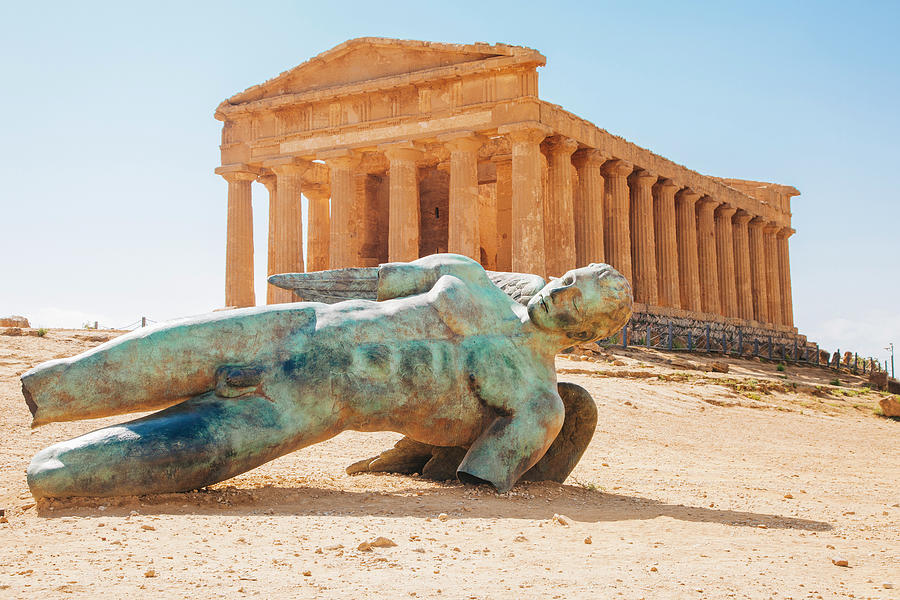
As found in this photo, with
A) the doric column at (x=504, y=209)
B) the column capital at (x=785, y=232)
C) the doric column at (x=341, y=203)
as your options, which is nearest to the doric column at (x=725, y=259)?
the column capital at (x=785, y=232)

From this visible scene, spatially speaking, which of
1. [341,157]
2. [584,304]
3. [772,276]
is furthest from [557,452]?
[772,276]

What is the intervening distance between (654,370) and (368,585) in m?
16.8

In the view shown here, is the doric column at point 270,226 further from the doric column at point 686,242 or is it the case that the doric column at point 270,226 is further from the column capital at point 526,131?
the doric column at point 686,242

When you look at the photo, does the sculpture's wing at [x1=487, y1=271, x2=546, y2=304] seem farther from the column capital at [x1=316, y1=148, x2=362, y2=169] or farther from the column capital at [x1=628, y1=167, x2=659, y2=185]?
the column capital at [x1=628, y1=167, x2=659, y2=185]

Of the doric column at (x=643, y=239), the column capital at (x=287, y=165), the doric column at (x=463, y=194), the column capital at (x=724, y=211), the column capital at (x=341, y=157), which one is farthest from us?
the column capital at (x=724, y=211)

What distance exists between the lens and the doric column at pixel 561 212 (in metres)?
27.8

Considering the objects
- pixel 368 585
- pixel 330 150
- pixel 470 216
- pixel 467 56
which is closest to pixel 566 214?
pixel 470 216

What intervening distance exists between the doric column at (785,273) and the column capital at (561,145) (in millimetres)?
20097

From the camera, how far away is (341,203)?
2903 cm

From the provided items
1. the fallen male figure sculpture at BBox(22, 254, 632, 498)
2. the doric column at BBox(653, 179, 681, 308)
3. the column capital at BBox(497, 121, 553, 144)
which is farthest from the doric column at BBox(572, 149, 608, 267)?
the fallen male figure sculpture at BBox(22, 254, 632, 498)

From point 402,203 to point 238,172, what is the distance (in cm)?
676

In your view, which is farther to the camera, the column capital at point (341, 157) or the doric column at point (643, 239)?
the doric column at point (643, 239)

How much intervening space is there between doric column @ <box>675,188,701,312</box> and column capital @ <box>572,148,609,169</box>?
7343 mm

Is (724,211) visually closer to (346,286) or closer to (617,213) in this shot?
(617,213)
